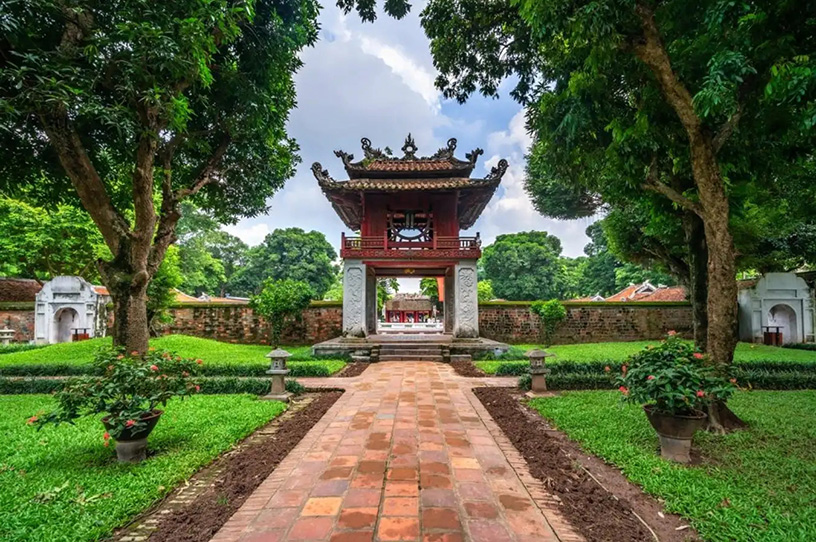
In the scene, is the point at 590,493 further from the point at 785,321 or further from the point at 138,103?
the point at 785,321

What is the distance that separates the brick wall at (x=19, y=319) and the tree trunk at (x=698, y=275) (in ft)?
68.2

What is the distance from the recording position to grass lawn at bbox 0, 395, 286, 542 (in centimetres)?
241

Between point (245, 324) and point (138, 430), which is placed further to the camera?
point (245, 324)

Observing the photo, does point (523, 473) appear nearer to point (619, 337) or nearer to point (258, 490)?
point (258, 490)

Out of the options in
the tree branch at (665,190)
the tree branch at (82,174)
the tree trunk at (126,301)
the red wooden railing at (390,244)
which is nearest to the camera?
the tree branch at (665,190)

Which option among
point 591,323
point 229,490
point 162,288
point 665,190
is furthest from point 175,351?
point 591,323

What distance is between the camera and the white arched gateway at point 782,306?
41.7ft

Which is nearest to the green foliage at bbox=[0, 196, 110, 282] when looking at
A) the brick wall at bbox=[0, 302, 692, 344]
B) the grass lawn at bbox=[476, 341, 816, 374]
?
the brick wall at bbox=[0, 302, 692, 344]

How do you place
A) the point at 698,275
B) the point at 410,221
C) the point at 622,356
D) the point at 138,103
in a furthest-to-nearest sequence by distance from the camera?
the point at 410,221
the point at 622,356
the point at 138,103
the point at 698,275

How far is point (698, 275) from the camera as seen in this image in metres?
4.86

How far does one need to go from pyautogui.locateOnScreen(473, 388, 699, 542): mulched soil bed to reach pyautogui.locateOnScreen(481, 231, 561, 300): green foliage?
26139 mm

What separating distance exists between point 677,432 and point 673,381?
1.56 ft

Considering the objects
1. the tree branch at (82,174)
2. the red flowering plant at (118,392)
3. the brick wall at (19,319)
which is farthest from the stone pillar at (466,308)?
the brick wall at (19,319)

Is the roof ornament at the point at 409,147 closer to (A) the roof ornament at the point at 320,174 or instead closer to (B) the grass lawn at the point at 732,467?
(A) the roof ornament at the point at 320,174
